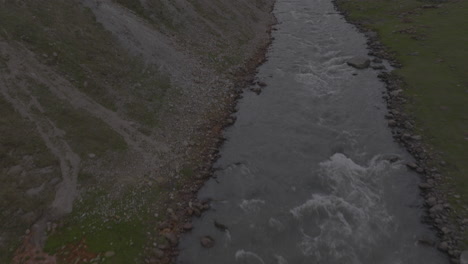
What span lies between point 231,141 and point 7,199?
22672mm

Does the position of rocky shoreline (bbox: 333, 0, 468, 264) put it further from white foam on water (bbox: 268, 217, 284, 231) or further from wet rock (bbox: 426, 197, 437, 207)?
white foam on water (bbox: 268, 217, 284, 231)

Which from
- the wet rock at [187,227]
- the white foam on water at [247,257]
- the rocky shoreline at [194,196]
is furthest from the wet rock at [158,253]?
the white foam on water at [247,257]

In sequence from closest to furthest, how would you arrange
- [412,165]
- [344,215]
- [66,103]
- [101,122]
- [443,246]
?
[443,246]
[344,215]
[412,165]
[101,122]
[66,103]

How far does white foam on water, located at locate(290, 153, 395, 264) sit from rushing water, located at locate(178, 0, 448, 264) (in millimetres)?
87

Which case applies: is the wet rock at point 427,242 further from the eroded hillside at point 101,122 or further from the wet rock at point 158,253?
the wet rock at point 158,253

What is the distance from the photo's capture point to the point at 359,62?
54.9m

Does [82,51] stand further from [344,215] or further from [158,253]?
[344,215]

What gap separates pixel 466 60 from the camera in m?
54.2

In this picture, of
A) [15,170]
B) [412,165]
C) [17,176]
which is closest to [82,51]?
[15,170]

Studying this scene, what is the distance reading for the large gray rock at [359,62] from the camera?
54375 millimetres

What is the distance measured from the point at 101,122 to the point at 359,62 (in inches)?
1717

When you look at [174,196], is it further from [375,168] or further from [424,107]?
[424,107]

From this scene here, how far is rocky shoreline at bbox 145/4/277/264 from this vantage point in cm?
2544

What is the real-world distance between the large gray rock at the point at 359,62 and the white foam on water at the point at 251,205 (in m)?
35.9
